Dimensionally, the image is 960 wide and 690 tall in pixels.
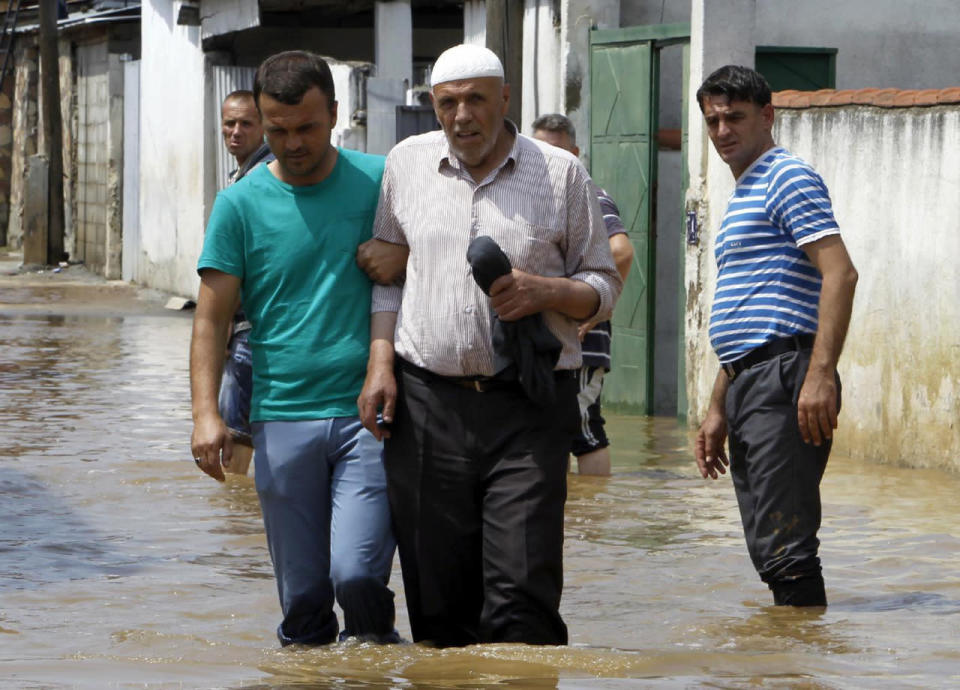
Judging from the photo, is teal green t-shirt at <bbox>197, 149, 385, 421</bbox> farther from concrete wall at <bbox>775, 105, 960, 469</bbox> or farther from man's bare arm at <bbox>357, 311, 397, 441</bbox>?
concrete wall at <bbox>775, 105, 960, 469</bbox>

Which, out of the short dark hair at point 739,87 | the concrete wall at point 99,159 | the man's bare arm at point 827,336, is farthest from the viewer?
the concrete wall at point 99,159

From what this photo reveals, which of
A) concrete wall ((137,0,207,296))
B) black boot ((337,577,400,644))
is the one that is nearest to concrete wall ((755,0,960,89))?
black boot ((337,577,400,644))

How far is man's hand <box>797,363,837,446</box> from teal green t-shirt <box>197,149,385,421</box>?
1.34 meters

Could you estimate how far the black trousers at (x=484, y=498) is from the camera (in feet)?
15.6

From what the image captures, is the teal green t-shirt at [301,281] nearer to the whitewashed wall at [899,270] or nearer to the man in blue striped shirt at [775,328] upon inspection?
the man in blue striped shirt at [775,328]

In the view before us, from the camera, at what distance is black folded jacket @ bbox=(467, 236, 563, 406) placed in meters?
4.63

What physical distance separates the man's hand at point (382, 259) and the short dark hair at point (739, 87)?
4.08 feet

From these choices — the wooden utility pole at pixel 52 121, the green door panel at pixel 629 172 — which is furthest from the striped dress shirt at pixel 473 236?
the wooden utility pole at pixel 52 121

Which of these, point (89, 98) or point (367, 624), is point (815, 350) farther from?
point (89, 98)

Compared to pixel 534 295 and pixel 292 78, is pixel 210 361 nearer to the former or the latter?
pixel 292 78

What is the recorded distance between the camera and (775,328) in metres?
5.45

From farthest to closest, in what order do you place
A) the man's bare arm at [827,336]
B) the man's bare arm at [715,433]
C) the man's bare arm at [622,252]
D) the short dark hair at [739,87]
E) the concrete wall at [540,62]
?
the concrete wall at [540,62] < the man's bare arm at [622,252] < the man's bare arm at [715,433] < the short dark hair at [739,87] < the man's bare arm at [827,336]

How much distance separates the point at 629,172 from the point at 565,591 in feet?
17.9

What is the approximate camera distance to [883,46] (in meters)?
12.6
